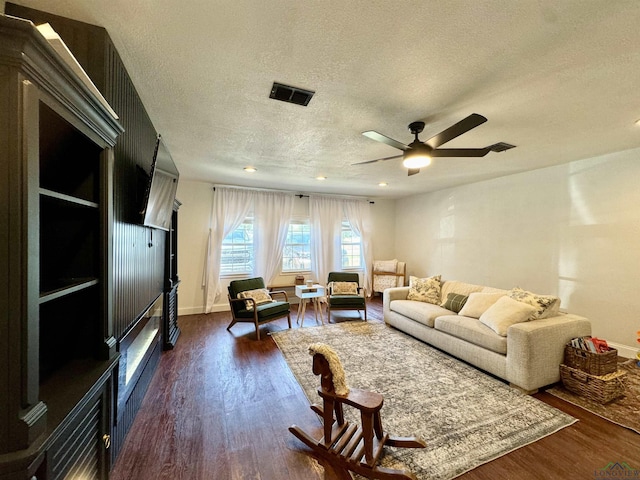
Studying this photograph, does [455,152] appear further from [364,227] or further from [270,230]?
[364,227]

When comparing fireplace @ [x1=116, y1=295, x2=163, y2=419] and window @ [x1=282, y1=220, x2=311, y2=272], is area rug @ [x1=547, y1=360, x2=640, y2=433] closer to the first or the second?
fireplace @ [x1=116, y1=295, x2=163, y2=419]

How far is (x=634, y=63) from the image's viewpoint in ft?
5.27

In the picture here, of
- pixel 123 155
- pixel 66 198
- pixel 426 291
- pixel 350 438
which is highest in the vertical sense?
pixel 123 155

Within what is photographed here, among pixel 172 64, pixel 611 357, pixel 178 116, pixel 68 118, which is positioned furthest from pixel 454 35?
pixel 611 357

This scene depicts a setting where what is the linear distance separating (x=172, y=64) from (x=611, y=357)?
Answer: 13.5ft

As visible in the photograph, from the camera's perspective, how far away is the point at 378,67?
65.3 inches

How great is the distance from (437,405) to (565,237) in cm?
313

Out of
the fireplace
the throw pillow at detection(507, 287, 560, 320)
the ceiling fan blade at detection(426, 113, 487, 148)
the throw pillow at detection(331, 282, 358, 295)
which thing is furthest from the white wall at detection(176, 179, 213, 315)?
the throw pillow at detection(507, 287, 560, 320)

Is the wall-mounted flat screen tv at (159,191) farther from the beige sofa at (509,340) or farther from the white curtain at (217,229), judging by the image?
the beige sofa at (509,340)

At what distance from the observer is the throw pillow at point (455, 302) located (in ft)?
11.9

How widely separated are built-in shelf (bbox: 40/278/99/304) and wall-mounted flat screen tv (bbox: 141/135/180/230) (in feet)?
2.17

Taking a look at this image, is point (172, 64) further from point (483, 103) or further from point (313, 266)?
point (313, 266)

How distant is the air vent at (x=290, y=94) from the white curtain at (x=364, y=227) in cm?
443

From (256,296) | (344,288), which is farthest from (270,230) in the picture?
(344,288)
